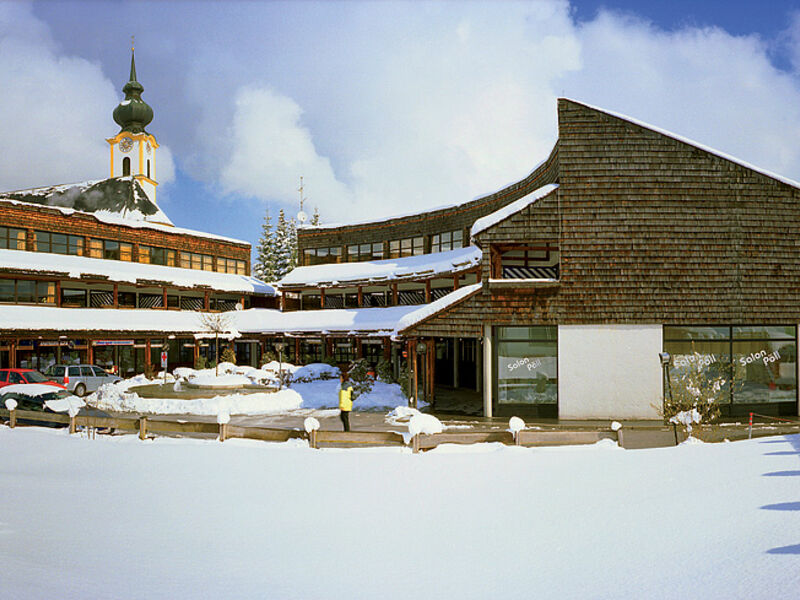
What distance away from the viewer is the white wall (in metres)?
19.9

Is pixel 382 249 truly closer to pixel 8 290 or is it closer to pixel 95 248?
pixel 95 248

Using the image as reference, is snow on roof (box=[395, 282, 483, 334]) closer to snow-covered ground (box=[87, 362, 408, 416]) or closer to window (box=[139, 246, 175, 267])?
snow-covered ground (box=[87, 362, 408, 416])

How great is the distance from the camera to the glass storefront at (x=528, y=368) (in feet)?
67.3

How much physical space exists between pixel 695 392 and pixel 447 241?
2060 cm

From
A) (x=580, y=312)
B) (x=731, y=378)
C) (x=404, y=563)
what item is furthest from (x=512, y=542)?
(x=731, y=378)

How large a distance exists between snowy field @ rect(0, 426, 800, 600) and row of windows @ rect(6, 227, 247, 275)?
25.0 meters

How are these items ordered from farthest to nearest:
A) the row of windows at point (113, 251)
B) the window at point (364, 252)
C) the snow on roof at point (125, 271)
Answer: the window at point (364, 252), the row of windows at point (113, 251), the snow on roof at point (125, 271)

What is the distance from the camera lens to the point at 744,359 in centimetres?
2044

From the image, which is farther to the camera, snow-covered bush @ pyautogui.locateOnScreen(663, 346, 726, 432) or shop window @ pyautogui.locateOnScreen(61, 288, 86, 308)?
shop window @ pyautogui.locateOnScreen(61, 288, 86, 308)

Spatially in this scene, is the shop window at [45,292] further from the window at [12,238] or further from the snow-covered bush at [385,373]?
the snow-covered bush at [385,373]

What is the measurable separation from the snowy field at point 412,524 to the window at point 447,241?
882 inches

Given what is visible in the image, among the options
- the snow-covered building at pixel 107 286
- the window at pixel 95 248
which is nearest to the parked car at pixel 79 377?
the snow-covered building at pixel 107 286

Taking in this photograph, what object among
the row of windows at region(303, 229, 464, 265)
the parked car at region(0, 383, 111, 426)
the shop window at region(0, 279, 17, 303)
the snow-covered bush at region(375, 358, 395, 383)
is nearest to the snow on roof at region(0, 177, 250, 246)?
the row of windows at region(303, 229, 464, 265)

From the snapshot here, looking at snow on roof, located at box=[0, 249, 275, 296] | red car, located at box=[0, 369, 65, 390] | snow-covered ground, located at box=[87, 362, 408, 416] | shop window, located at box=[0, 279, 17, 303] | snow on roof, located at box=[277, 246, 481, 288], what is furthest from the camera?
shop window, located at box=[0, 279, 17, 303]
